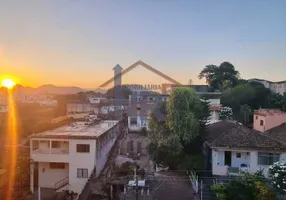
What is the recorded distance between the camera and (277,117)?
21406 mm

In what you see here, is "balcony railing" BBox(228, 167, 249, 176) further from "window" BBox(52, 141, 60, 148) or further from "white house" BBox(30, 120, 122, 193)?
"window" BBox(52, 141, 60, 148)

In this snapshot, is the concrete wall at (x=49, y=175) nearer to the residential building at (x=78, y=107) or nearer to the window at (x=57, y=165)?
the window at (x=57, y=165)

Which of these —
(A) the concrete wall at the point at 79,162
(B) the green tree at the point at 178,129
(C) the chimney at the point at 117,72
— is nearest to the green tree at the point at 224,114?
(C) the chimney at the point at 117,72

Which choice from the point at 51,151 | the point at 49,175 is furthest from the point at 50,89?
the point at 51,151

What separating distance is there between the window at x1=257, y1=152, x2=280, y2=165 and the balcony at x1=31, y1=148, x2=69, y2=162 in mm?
10489

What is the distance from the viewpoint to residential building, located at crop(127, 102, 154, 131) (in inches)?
1209

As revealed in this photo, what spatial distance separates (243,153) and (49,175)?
11.2 metres

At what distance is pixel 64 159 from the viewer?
1738 centimetres

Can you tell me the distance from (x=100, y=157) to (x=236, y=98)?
784 inches

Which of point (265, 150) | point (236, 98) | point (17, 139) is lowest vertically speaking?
point (17, 139)

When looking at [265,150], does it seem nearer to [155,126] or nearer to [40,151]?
[155,126]

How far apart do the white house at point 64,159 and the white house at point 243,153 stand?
681 cm

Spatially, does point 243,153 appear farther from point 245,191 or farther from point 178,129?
point 245,191

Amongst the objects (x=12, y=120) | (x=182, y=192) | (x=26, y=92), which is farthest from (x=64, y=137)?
(x=26, y=92)
